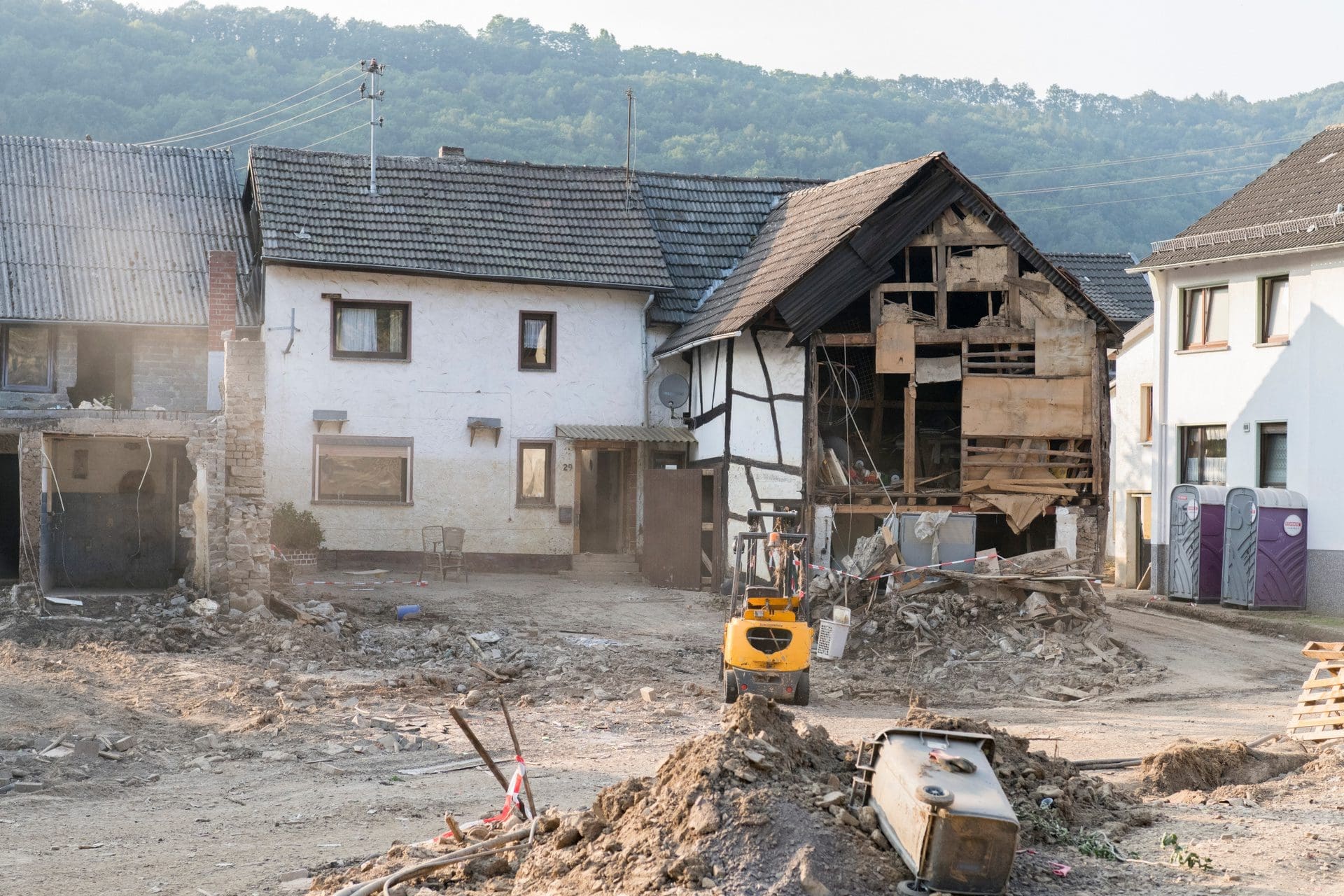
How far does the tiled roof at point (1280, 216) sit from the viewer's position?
2498cm

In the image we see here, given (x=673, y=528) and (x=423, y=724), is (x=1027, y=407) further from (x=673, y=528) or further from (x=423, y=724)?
(x=423, y=724)

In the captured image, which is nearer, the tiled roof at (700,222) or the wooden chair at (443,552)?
the wooden chair at (443,552)

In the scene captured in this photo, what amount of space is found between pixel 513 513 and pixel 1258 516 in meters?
13.6

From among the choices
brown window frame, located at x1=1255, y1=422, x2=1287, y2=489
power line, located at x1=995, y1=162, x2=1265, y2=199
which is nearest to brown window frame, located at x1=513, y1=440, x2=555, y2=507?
brown window frame, located at x1=1255, y1=422, x2=1287, y2=489

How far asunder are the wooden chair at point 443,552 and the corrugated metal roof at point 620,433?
2.78m

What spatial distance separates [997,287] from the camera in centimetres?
2348

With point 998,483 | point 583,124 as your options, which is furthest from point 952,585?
point 583,124

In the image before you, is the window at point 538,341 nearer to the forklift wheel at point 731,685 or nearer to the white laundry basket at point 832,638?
the white laundry basket at point 832,638

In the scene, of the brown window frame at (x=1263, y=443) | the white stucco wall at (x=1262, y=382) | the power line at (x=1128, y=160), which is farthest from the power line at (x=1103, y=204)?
the brown window frame at (x=1263, y=443)

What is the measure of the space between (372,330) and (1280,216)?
17.4 meters

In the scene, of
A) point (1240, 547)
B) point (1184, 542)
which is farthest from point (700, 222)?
point (1240, 547)

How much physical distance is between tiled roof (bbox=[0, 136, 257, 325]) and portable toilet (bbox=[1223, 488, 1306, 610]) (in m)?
18.8

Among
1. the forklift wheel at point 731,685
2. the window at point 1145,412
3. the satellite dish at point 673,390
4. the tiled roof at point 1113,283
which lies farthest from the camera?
the tiled roof at point 1113,283

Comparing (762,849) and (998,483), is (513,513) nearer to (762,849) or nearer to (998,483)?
(998,483)
